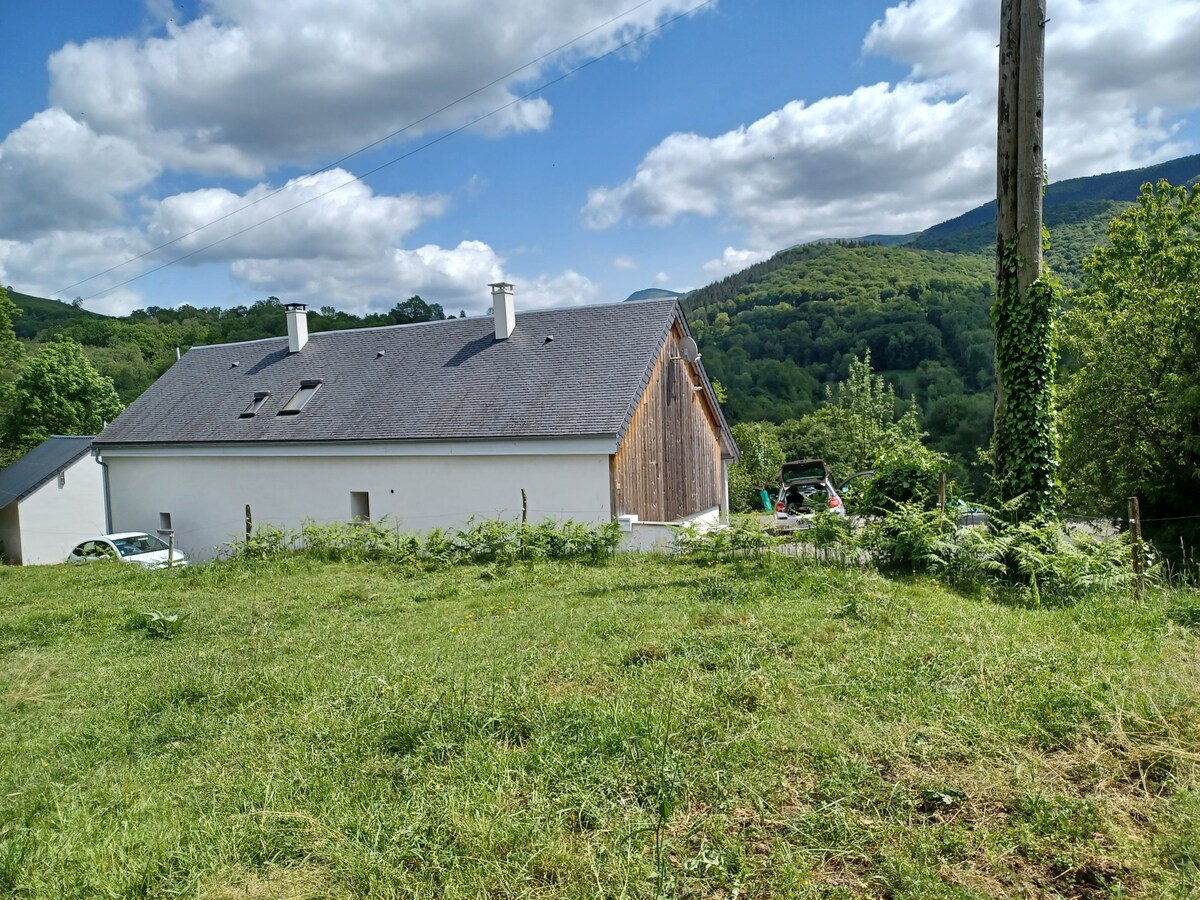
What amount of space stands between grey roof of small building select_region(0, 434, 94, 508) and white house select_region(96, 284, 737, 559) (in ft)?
6.73

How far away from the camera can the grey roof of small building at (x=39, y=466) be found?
25.8m

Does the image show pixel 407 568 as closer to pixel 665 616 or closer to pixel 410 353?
pixel 665 616

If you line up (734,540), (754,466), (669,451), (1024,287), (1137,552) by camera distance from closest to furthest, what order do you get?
(1137,552)
(1024,287)
(734,540)
(669,451)
(754,466)

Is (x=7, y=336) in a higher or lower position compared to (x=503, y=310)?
higher

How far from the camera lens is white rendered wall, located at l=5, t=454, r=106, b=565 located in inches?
1017

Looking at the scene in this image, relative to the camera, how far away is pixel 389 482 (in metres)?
20.0

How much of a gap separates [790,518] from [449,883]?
18822 mm

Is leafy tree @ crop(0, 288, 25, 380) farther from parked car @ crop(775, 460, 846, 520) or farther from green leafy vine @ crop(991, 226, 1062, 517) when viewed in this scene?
green leafy vine @ crop(991, 226, 1062, 517)

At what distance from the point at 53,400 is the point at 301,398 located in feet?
81.4

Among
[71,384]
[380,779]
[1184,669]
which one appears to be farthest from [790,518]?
[71,384]

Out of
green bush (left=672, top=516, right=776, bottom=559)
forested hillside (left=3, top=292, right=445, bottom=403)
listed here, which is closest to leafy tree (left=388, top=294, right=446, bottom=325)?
forested hillside (left=3, top=292, right=445, bottom=403)

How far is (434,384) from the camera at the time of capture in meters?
21.1

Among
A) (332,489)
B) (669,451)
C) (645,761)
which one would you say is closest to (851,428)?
(669,451)

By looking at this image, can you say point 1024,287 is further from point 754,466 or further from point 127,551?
point 754,466
